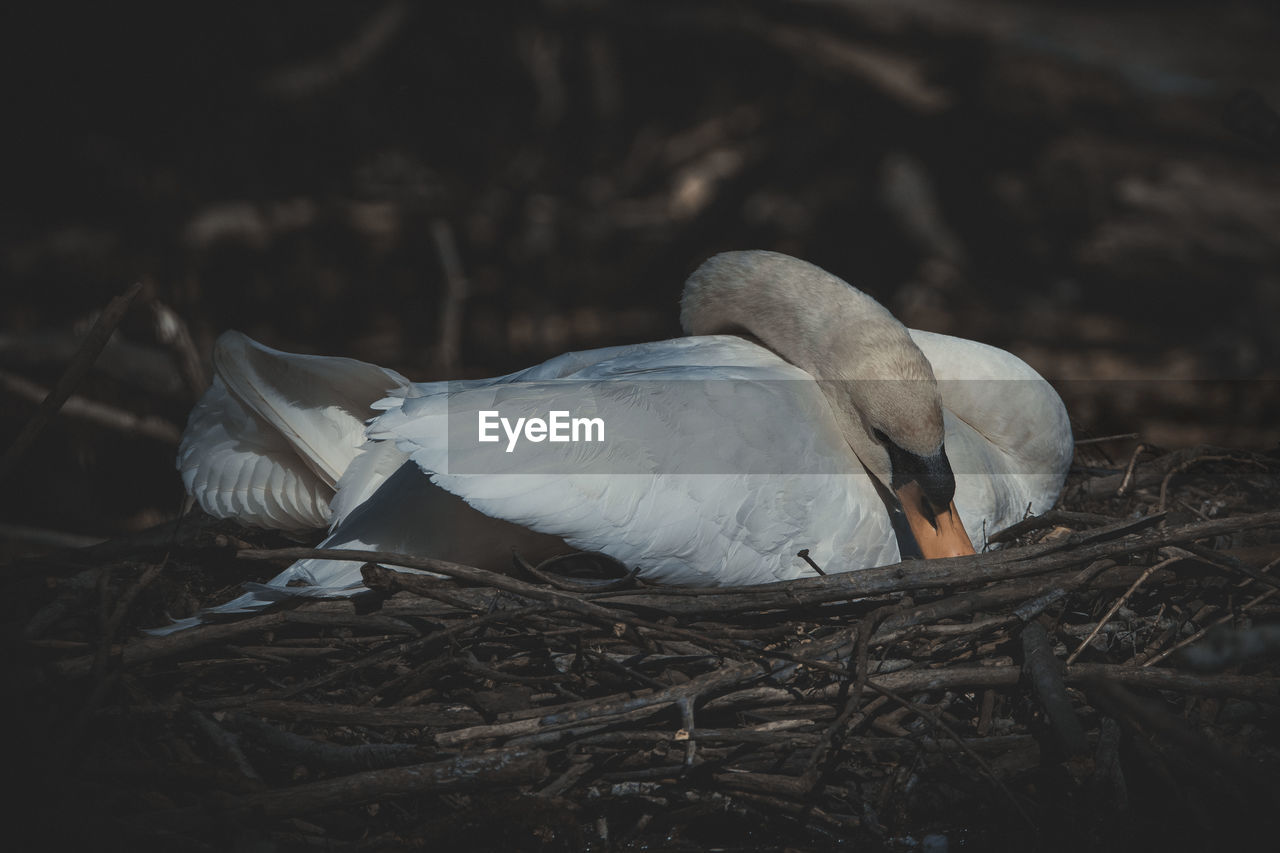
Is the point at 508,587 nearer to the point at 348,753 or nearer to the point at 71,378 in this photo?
the point at 348,753

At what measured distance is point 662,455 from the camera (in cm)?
273

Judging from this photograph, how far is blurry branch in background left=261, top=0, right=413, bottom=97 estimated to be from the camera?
6.12m

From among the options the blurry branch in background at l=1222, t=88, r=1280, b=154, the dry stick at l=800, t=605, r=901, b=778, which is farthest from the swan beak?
the blurry branch in background at l=1222, t=88, r=1280, b=154

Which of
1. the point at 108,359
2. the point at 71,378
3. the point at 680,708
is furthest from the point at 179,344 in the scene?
the point at 680,708

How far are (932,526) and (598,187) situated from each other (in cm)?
504

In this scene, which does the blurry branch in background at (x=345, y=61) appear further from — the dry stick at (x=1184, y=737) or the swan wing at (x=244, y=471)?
the dry stick at (x=1184, y=737)

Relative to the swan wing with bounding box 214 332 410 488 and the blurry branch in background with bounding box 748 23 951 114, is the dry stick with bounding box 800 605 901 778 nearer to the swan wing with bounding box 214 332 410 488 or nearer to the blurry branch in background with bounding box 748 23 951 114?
the swan wing with bounding box 214 332 410 488

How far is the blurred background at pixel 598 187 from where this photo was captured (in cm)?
525

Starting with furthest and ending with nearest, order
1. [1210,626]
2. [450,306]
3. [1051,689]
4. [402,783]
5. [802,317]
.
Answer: [450,306], [802,317], [1210,626], [1051,689], [402,783]

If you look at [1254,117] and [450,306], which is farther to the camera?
[450,306]

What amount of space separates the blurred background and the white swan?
1038 mm

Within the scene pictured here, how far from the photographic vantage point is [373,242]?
661 cm

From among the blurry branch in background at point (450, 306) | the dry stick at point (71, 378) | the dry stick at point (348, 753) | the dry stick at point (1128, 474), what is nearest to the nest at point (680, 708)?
the dry stick at point (348, 753)

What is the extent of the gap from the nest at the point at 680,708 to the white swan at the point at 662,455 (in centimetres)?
19
